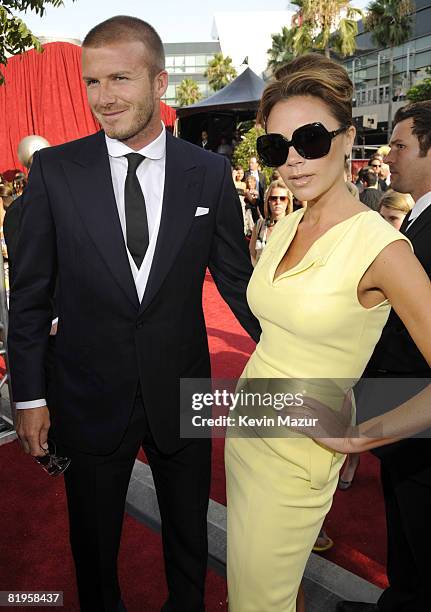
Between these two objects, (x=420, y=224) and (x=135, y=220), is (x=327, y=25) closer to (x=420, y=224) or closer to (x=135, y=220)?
(x=420, y=224)

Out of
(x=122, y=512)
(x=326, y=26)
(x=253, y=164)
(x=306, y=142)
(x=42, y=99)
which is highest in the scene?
(x=326, y=26)

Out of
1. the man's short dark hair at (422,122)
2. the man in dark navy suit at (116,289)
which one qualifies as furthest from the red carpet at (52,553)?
the man's short dark hair at (422,122)

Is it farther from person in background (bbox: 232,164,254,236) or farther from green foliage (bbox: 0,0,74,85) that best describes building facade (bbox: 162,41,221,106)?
green foliage (bbox: 0,0,74,85)

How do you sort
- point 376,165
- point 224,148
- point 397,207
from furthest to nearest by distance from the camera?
point 224,148 → point 376,165 → point 397,207

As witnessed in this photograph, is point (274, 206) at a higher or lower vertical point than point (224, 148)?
lower

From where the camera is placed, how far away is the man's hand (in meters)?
1.88

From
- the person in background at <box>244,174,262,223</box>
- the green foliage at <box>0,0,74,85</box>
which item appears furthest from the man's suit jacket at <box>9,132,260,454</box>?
the person in background at <box>244,174,262,223</box>

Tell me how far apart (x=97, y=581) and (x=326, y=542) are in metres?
1.29

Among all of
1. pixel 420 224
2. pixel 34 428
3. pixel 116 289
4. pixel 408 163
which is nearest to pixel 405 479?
pixel 420 224

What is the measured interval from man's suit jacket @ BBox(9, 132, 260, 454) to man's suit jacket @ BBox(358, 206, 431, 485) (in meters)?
0.51

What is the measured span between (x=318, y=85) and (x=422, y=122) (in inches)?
57.2

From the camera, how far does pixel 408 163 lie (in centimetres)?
269

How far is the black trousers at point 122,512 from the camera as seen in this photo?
6.27 ft

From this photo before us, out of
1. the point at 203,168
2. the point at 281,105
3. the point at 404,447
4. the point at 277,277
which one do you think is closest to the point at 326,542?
the point at 404,447
